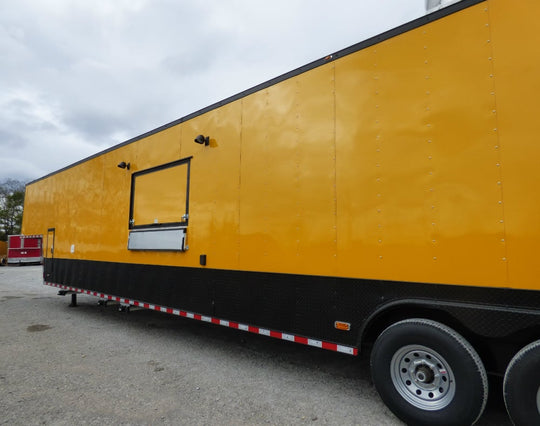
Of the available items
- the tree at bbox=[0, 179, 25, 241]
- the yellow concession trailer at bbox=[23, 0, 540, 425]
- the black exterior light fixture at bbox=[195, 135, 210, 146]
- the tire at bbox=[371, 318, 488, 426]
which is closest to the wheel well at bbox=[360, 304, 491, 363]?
the yellow concession trailer at bbox=[23, 0, 540, 425]

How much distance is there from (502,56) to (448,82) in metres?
0.41

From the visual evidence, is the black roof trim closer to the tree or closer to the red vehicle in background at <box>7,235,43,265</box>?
the red vehicle in background at <box>7,235,43,265</box>

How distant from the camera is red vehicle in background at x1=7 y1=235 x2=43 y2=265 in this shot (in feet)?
70.1

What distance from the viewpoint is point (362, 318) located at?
3229 mm

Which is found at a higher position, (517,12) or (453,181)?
(517,12)

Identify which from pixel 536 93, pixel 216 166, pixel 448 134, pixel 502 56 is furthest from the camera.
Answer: pixel 216 166

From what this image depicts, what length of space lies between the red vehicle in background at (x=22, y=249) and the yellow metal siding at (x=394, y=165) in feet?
72.1

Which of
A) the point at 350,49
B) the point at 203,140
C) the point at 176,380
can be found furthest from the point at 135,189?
the point at 350,49

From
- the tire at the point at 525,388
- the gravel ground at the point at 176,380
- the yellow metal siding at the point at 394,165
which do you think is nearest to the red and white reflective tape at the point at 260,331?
the gravel ground at the point at 176,380

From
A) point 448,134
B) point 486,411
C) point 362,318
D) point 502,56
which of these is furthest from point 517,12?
point 486,411

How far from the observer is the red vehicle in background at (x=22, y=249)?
2136cm

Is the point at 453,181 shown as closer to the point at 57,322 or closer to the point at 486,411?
the point at 486,411

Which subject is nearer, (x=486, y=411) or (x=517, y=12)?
(x=517, y=12)

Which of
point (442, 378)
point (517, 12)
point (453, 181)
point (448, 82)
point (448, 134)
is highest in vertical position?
point (517, 12)
